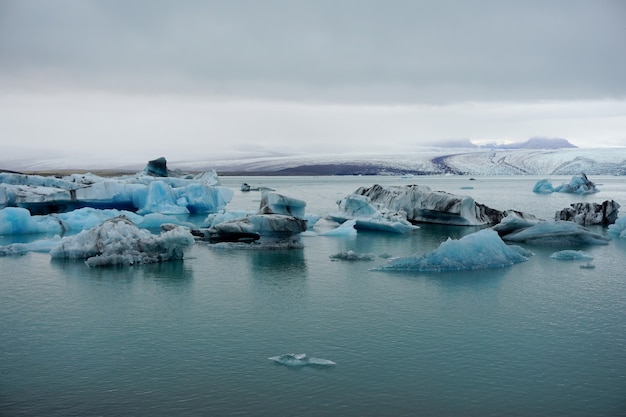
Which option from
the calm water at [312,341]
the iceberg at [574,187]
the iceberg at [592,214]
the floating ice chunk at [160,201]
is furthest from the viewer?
the iceberg at [574,187]

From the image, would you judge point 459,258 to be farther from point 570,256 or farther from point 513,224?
point 513,224

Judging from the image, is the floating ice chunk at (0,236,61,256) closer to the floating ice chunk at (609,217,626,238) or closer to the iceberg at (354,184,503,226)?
the iceberg at (354,184,503,226)

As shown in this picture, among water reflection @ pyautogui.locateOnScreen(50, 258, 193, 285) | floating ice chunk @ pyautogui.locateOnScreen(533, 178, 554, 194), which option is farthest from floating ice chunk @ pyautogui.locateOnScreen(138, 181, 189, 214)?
floating ice chunk @ pyautogui.locateOnScreen(533, 178, 554, 194)

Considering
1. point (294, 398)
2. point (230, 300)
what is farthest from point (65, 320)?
point (294, 398)

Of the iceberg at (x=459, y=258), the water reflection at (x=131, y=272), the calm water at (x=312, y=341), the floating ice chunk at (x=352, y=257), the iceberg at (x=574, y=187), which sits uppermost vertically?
the iceberg at (x=574, y=187)

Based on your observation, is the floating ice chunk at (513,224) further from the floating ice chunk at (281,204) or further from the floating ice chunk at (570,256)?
the floating ice chunk at (281,204)

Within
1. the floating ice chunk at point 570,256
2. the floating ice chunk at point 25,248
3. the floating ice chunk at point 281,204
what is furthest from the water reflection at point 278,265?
the floating ice chunk at point 570,256

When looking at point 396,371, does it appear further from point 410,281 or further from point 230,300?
point 410,281
